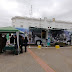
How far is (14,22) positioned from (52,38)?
60.5ft

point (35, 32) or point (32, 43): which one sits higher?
point (35, 32)

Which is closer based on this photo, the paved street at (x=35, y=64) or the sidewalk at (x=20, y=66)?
the sidewalk at (x=20, y=66)

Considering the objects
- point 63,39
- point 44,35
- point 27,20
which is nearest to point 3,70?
point 44,35

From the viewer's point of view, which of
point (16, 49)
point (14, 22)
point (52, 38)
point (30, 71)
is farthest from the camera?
point (14, 22)

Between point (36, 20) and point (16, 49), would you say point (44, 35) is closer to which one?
point (16, 49)

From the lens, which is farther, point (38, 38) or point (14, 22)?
point (14, 22)

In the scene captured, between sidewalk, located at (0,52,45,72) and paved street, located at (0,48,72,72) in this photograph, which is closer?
sidewalk, located at (0,52,45,72)

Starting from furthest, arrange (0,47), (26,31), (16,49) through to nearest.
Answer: (26,31) → (0,47) → (16,49)

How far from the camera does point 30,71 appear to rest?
4.71 metres

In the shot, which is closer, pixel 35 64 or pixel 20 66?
pixel 20 66

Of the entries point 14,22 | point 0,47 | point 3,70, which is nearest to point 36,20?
point 14,22

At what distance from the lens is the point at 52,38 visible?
17359mm

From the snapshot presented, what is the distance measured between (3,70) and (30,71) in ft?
4.44

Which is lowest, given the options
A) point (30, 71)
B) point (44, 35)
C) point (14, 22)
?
point (30, 71)
